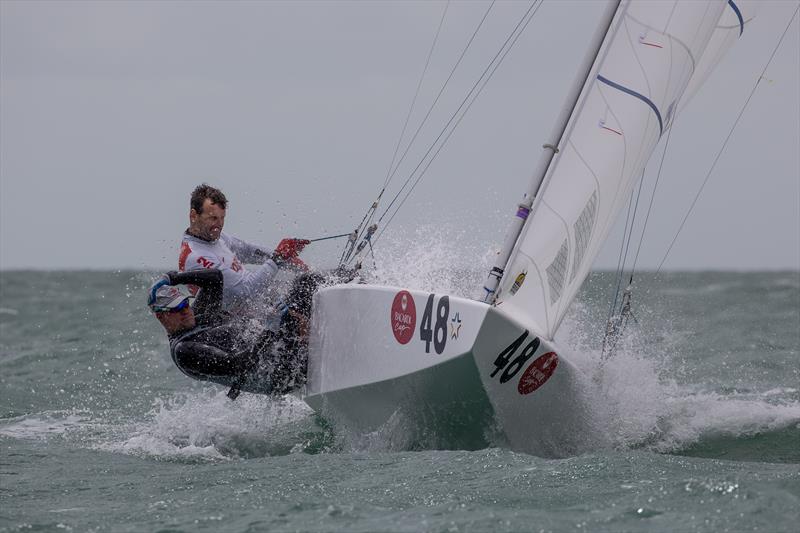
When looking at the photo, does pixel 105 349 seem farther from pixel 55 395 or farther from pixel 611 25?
pixel 611 25

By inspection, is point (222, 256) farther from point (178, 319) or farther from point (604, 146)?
point (604, 146)

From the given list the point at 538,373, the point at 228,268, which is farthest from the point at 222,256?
the point at 538,373

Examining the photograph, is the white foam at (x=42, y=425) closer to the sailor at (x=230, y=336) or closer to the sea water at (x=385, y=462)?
the sea water at (x=385, y=462)

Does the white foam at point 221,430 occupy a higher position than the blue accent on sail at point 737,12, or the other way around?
the blue accent on sail at point 737,12

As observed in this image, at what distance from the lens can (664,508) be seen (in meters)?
3.50

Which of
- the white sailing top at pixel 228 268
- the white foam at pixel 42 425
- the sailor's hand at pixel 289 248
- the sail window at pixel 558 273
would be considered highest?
the sail window at pixel 558 273

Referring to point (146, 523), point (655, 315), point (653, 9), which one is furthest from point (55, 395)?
point (655, 315)

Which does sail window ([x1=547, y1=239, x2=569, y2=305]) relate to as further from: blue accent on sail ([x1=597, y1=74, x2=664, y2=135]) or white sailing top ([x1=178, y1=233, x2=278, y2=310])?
white sailing top ([x1=178, y1=233, x2=278, y2=310])

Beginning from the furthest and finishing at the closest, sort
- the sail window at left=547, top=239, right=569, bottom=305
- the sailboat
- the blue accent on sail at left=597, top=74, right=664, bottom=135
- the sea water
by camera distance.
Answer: the blue accent on sail at left=597, top=74, right=664, bottom=135
the sail window at left=547, top=239, right=569, bottom=305
the sailboat
the sea water

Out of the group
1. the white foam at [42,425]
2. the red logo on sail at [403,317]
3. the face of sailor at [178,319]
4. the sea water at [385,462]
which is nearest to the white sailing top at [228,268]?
the face of sailor at [178,319]

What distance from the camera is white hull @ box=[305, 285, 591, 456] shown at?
13.9ft

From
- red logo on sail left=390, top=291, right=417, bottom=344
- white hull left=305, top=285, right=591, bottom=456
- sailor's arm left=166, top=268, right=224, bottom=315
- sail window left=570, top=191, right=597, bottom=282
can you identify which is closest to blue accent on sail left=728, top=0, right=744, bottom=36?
sail window left=570, top=191, right=597, bottom=282

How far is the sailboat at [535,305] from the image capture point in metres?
4.34

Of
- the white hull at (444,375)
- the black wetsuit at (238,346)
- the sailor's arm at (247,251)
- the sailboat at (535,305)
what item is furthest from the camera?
the sailor's arm at (247,251)
